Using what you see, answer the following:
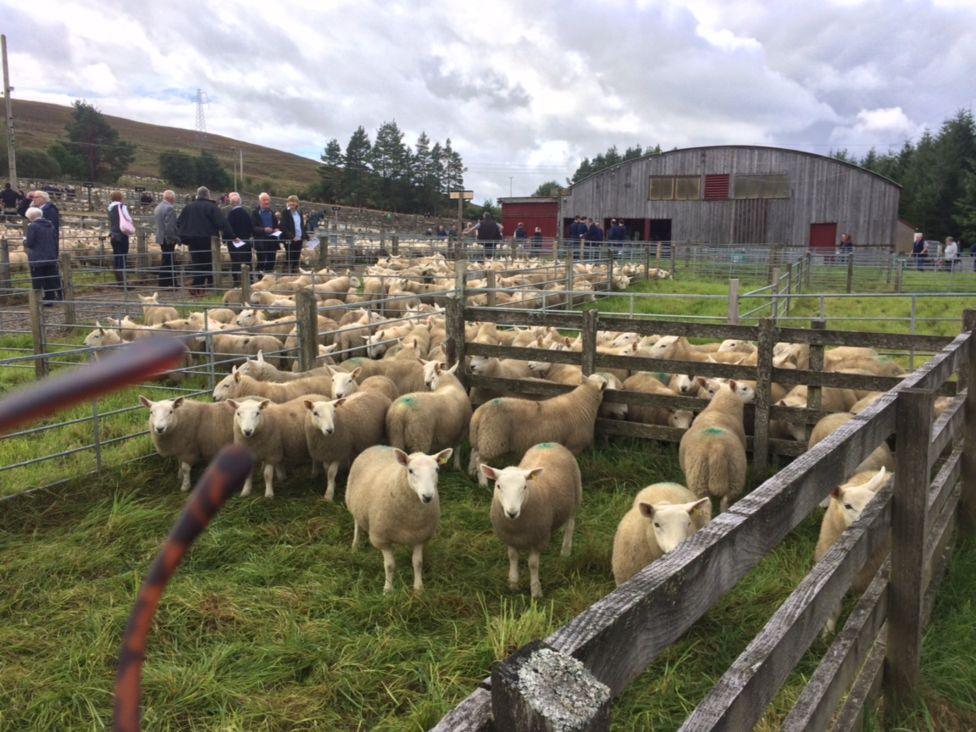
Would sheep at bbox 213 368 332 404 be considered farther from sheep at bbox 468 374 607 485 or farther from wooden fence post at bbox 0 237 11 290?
wooden fence post at bbox 0 237 11 290

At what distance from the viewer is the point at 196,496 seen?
462mm

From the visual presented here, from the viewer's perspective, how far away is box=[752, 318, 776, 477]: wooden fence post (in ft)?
21.3

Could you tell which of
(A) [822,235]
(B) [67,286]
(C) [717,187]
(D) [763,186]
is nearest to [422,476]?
(B) [67,286]

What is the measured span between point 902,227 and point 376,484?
171ft

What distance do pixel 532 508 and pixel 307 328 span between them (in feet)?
13.4

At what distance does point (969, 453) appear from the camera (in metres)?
4.90

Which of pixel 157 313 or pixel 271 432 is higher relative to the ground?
pixel 157 313

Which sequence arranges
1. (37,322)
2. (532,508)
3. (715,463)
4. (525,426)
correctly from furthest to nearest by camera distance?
(37,322)
(525,426)
(715,463)
(532,508)

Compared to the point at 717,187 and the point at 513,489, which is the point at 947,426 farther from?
the point at 717,187

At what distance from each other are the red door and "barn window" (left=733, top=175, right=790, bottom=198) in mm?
2135

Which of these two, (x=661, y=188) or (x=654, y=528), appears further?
(x=661, y=188)

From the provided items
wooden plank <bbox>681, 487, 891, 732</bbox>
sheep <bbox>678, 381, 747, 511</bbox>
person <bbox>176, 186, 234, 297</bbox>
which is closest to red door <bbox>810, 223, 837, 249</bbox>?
person <bbox>176, 186, 234, 297</bbox>

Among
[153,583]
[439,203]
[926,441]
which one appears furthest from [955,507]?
[439,203]

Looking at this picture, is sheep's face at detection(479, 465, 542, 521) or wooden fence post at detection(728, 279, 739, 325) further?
wooden fence post at detection(728, 279, 739, 325)
